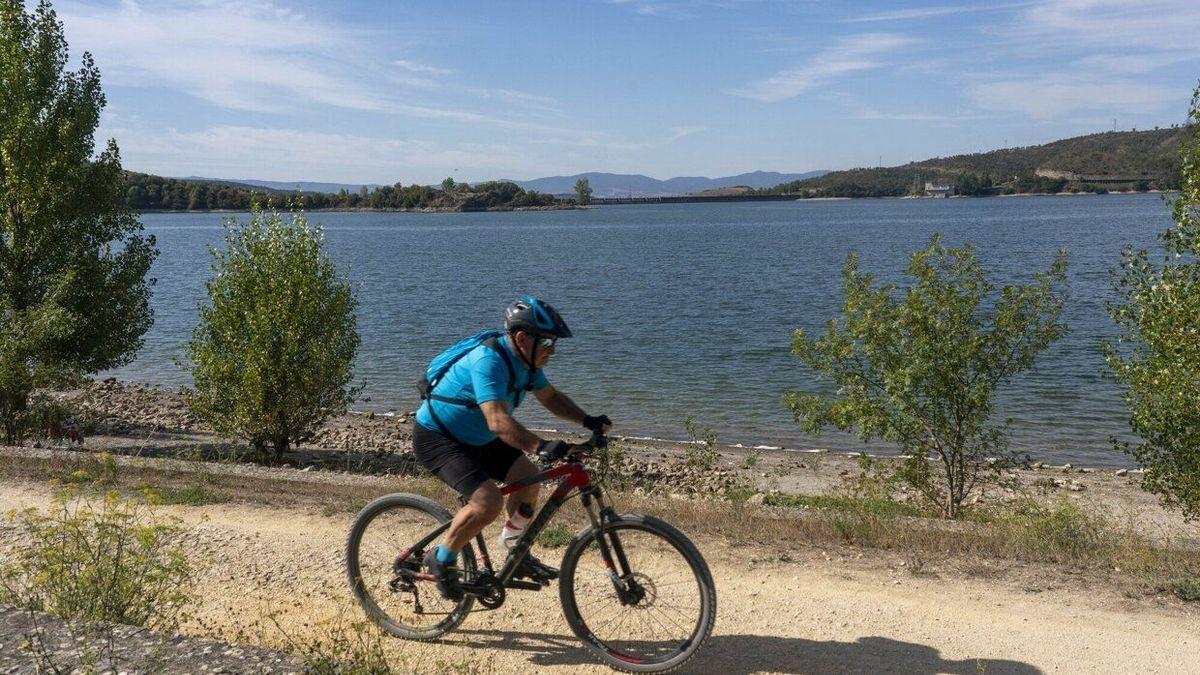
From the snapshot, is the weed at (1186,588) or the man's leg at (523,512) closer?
the man's leg at (523,512)

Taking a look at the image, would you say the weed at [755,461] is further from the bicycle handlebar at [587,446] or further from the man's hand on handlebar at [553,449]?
the man's hand on handlebar at [553,449]

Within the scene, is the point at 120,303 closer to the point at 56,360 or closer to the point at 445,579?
the point at 56,360

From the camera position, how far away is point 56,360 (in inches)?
837

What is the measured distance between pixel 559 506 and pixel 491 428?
2.86 ft

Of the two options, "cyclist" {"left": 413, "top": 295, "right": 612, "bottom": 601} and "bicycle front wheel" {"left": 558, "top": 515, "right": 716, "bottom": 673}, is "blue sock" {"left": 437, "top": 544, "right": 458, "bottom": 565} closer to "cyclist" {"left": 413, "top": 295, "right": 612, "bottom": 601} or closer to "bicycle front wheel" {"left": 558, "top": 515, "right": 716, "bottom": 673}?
"cyclist" {"left": 413, "top": 295, "right": 612, "bottom": 601}

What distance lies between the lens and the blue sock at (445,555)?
20.4 ft

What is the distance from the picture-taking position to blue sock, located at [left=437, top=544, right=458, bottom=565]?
6.20 metres

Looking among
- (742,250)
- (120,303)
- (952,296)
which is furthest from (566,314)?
(742,250)

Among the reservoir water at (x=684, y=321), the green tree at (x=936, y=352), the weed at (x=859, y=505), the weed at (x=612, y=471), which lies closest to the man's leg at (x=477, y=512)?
the weed at (x=612, y=471)

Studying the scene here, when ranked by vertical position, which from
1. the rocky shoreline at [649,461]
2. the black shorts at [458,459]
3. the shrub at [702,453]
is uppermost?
the black shorts at [458,459]

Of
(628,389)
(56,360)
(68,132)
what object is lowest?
(628,389)

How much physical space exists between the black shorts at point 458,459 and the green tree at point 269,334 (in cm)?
1345

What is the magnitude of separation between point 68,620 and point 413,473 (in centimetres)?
1456

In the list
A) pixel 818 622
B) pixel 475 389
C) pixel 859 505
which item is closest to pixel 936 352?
pixel 859 505
